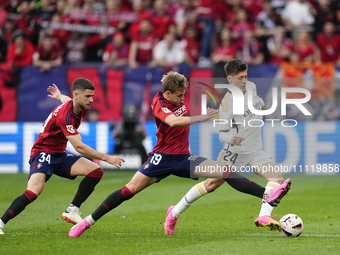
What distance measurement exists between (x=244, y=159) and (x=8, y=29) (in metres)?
12.0

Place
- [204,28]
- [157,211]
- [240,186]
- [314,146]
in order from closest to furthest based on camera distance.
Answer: [240,186]
[157,211]
[314,146]
[204,28]

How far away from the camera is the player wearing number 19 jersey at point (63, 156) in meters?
6.20

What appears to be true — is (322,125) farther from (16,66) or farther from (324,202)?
(16,66)

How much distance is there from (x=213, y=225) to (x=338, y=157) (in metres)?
7.69

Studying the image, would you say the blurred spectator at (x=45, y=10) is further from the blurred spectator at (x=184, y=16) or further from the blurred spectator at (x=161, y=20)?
the blurred spectator at (x=184, y=16)

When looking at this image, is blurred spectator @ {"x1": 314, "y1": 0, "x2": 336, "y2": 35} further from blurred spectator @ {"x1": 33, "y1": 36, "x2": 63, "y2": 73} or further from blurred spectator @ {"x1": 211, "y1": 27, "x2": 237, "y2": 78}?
blurred spectator @ {"x1": 33, "y1": 36, "x2": 63, "y2": 73}

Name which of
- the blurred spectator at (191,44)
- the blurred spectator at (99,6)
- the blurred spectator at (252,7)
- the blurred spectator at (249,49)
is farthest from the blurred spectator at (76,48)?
the blurred spectator at (252,7)

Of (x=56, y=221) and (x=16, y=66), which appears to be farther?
(x=16, y=66)

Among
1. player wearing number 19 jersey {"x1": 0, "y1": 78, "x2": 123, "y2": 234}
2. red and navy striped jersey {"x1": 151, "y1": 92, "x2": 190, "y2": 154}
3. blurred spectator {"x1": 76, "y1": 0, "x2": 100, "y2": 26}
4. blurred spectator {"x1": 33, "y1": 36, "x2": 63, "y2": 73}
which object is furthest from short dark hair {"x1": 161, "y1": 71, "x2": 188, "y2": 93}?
blurred spectator {"x1": 76, "y1": 0, "x2": 100, "y2": 26}

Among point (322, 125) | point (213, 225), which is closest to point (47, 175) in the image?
point (213, 225)

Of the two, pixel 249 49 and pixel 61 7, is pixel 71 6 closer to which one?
pixel 61 7

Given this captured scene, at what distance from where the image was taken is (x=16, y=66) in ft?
48.2

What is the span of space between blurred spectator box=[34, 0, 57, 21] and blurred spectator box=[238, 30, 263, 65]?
6154mm

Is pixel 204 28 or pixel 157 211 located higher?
pixel 204 28
